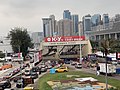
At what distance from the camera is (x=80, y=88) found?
38.8 m

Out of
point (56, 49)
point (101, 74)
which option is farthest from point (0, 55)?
point (101, 74)

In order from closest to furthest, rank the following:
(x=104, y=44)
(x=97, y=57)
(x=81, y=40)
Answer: (x=104, y=44) → (x=97, y=57) → (x=81, y=40)

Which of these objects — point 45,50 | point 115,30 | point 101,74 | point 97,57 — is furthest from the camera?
point 115,30

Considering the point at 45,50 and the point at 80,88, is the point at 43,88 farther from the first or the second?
the point at 45,50

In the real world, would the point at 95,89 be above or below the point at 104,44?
below

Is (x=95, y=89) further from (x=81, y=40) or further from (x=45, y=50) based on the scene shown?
(x=45, y=50)

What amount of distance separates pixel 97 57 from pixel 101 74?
3766 cm

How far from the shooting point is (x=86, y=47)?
105 metres

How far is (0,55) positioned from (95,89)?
351 feet

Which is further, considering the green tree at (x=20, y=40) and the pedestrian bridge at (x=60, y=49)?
the green tree at (x=20, y=40)

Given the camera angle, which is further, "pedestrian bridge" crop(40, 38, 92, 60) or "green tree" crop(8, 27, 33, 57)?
"green tree" crop(8, 27, 33, 57)

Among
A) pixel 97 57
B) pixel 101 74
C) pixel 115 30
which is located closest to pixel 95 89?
pixel 101 74

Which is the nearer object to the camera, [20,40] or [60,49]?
[60,49]

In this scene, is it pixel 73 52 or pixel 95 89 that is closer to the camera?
pixel 95 89
